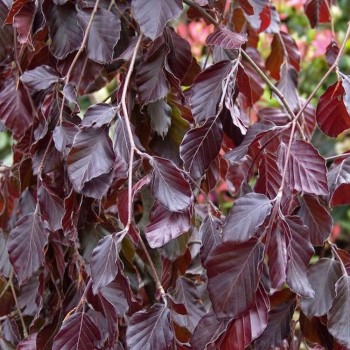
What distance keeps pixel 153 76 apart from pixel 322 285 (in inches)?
14.8

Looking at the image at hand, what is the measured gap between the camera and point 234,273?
77 centimetres

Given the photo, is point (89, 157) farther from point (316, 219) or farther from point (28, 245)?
point (316, 219)

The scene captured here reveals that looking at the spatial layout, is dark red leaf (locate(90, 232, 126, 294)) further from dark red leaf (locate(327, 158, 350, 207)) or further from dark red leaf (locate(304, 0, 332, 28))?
dark red leaf (locate(304, 0, 332, 28))

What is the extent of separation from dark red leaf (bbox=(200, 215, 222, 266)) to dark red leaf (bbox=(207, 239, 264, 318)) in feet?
0.30

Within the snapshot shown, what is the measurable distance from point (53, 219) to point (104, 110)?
185mm

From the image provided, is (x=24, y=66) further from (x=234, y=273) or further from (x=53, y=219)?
(x=234, y=273)

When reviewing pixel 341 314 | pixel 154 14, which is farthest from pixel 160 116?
pixel 341 314

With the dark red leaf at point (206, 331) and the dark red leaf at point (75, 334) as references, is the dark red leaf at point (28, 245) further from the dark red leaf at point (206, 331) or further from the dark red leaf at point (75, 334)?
the dark red leaf at point (206, 331)

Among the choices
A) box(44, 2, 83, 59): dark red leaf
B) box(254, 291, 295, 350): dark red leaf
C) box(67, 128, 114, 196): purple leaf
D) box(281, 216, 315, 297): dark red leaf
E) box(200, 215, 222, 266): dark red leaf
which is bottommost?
box(254, 291, 295, 350): dark red leaf

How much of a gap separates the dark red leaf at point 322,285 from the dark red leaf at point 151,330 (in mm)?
184

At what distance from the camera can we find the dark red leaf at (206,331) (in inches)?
32.4

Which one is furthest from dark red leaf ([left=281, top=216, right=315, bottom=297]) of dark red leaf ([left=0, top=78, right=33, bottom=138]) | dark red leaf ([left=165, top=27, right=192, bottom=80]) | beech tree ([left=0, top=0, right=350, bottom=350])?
dark red leaf ([left=0, top=78, right=33, bottom=138])

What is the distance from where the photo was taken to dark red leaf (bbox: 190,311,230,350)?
82 cm

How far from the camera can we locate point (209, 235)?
2.91ft
